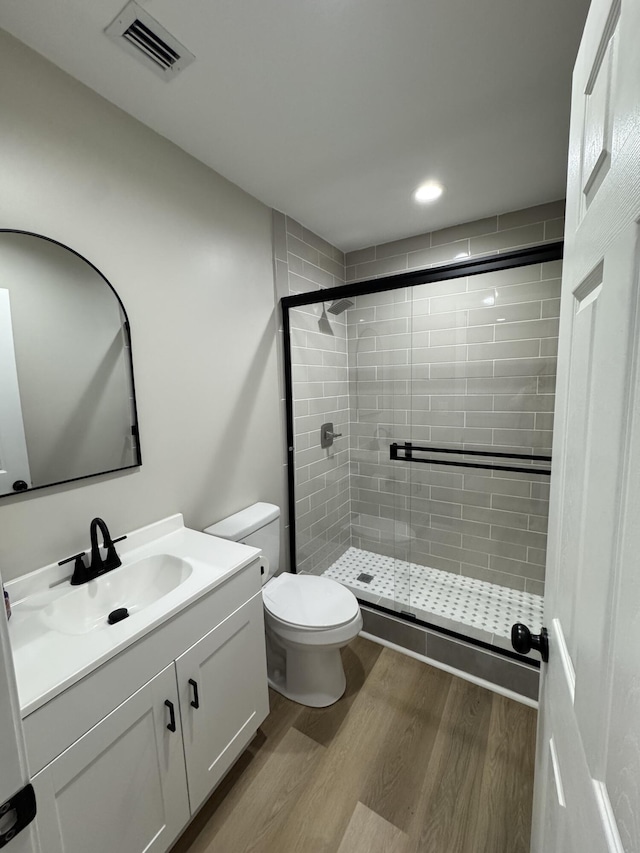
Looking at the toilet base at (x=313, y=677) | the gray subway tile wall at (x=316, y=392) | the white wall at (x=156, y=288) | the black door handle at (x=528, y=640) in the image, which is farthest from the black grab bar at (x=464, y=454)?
the black door handle at (x=528, y=640)

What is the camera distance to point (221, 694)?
1.20 metres

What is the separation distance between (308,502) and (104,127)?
207cm

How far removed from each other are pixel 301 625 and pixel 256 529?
1.57 ft

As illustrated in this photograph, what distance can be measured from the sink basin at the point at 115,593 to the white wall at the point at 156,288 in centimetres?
16

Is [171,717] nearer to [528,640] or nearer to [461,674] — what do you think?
[528,640]

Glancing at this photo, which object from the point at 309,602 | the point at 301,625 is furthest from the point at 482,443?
the point at 301,625

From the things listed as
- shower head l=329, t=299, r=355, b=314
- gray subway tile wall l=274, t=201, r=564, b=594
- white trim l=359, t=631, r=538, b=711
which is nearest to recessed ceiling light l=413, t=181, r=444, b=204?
gray subway tile wall l=274, t=201, r=564, b=594

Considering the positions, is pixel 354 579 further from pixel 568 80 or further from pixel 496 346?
pixel 568 80

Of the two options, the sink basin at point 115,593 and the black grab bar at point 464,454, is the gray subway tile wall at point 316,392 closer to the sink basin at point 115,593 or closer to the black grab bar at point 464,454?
the black grab bar at point 464,454

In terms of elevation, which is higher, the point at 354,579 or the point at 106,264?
the point at 106,264

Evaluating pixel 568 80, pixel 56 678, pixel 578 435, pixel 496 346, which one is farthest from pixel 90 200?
pixel 496 346

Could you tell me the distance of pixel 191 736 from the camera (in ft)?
3.58

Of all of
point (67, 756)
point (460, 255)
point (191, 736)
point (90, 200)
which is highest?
point (460, 255)

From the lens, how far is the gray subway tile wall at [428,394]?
2.15 metres
